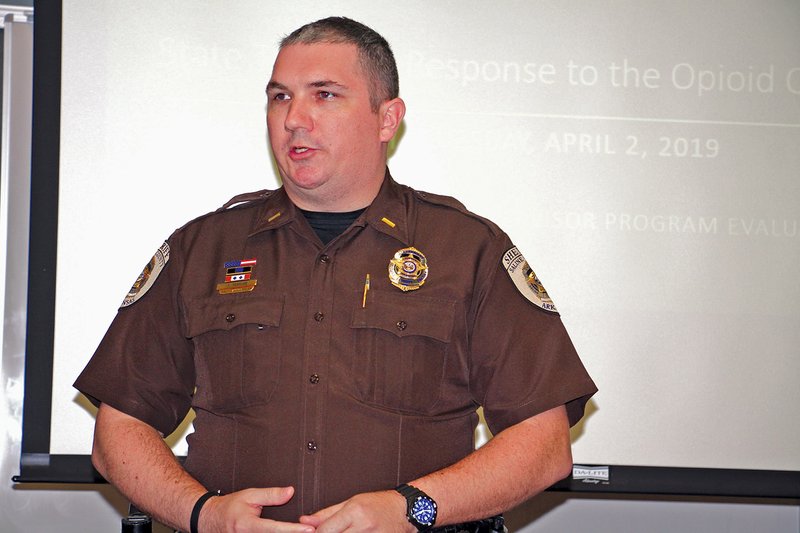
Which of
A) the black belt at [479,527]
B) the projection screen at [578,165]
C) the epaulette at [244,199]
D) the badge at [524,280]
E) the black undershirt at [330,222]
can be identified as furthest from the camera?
the projection screen at [578,165]

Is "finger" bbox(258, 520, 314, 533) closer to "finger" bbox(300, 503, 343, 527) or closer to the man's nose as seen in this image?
"finger" bbox(300, 503, 343, 527)

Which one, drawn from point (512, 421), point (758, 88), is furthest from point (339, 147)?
point (758, 88)

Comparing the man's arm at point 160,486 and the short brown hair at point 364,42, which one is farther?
the short brown hair at point 364,42

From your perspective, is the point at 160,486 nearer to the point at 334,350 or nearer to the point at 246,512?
the point at 246,512

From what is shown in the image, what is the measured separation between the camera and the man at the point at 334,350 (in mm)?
1907

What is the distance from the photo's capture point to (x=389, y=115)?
2.20 m

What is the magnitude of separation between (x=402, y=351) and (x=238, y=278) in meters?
0.41

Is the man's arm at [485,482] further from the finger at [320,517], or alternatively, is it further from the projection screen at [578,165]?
the projection screen at [578,165]

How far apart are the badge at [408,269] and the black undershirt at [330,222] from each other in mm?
161

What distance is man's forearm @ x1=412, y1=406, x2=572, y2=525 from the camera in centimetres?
181

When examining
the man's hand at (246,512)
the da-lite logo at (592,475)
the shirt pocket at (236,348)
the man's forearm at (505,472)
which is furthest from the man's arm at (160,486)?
the da-lite logo at (592,475)

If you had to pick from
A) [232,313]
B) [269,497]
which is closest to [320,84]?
[232,313]

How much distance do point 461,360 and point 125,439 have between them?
733 millimetres

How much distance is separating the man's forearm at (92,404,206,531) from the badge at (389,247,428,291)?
59cm
